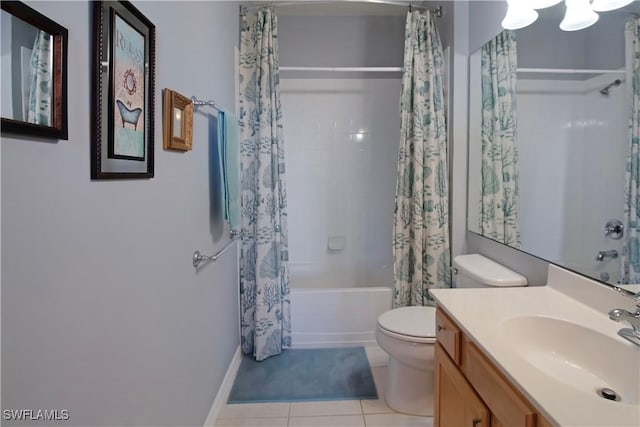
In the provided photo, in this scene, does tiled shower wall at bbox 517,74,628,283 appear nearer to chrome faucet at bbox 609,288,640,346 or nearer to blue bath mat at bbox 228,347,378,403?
chrome faucet at bbox 609,288,640,346

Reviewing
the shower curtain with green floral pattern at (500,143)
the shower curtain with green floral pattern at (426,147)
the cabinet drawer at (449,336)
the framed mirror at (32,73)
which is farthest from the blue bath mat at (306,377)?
the framed mirror at (32,73)

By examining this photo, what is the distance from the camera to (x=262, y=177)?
2.38m

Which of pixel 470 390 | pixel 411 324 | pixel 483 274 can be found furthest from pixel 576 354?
pixel 411 324

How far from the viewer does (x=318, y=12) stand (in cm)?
290

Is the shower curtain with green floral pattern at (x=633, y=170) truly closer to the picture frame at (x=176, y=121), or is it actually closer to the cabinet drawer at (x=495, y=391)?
the cabinet drawer at (x=495, y=391)

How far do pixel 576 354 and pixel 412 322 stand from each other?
2.88 ft

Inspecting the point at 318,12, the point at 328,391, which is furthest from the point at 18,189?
the point at 318,12

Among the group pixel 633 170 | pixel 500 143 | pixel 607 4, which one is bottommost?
pixel 633 170

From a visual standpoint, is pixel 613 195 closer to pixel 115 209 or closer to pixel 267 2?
pixel 115 209

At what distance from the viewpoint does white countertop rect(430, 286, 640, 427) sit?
70cm

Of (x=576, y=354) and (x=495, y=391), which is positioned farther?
(x=576, y=354)

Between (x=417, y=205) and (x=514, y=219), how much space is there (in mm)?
624

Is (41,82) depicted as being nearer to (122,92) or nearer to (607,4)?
(122,92)

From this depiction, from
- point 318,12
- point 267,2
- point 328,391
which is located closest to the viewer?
point 328,391
